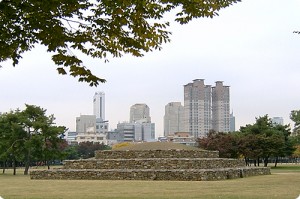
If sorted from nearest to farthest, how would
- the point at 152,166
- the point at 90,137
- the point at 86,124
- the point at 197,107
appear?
the point at 152,166, the point at 197,107, the point at 90,137, the point at 86,124

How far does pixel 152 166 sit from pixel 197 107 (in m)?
99.0

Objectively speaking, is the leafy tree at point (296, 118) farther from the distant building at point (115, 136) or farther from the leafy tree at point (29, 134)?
the distant building at point (115, 136)

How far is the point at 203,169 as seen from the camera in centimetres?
2680

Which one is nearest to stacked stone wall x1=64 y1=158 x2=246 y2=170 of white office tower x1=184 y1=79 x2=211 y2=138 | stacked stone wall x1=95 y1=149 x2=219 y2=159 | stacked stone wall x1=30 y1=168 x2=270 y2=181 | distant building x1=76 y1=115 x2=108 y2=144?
stacked stone wall x1=30 y1=168 x2=270 y2=181

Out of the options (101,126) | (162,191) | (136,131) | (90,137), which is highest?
(101,126)

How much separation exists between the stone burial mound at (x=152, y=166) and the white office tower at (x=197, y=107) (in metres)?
75.8

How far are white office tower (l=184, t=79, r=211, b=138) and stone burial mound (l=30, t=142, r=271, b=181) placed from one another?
75.8 m

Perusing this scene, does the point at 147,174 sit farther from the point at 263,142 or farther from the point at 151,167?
the point at 263,142

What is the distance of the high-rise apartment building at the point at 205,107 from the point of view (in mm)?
110312

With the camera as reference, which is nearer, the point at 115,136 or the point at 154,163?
the point at 154,163

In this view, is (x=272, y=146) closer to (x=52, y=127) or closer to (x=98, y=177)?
(x=52, y=127)

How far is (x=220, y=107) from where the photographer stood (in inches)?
4796

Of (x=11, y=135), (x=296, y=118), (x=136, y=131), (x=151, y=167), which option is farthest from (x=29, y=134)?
(x=136, y=131)

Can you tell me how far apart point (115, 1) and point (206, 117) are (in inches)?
5088
